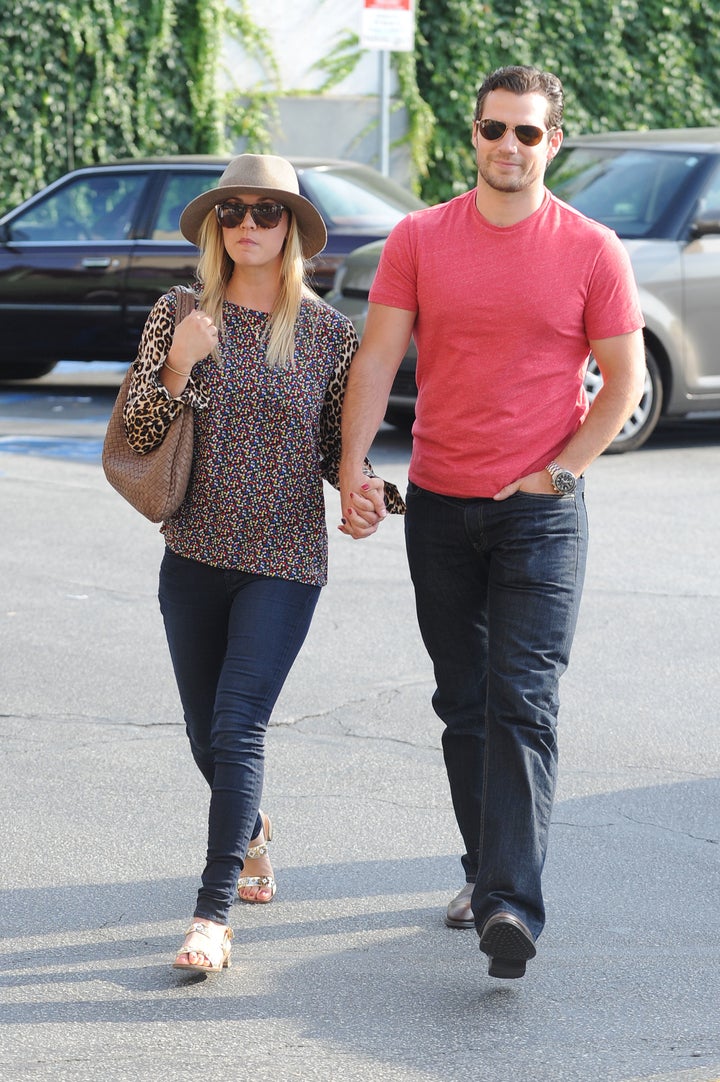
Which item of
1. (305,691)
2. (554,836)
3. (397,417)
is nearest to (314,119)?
(397,417)

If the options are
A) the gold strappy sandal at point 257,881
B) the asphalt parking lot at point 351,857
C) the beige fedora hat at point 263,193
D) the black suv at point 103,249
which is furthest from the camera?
the black suv at point 103,249

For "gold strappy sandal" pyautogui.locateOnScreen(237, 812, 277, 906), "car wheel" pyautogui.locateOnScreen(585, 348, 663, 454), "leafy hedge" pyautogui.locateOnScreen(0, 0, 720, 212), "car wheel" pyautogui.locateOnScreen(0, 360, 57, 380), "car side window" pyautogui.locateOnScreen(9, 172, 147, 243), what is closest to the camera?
"gold strappy sandal" pyautogui.locateOnScreen(237, 812, 277, 906)

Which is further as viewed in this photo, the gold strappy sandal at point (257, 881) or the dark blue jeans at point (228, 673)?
the gold strappy sandal at point (257, 881)

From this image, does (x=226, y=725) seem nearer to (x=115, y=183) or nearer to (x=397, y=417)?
(x=397, y=417)

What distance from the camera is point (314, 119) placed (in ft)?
60.6

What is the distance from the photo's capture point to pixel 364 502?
3.82 metres

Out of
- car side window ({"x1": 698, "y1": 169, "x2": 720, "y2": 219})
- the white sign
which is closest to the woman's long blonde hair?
car side window ({"x1": 698, "y1": 169, "x2": 720, "y2": 219})

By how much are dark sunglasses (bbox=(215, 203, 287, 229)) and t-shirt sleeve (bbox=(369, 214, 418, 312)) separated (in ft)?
0.90

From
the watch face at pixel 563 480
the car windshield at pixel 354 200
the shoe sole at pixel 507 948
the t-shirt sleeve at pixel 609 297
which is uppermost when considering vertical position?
the t-shirt sleeve at pixel 609 297

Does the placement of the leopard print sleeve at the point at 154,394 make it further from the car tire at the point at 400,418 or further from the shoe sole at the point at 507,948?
the car tire at the point at 400,418

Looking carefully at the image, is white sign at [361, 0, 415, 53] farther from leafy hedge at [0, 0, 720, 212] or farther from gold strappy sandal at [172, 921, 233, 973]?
gold strappy sandal at [172, 921, 233, 973]

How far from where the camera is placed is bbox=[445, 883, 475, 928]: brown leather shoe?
4.04m

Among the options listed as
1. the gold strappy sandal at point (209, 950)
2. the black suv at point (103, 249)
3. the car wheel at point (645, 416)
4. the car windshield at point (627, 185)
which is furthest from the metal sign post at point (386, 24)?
the gold strappy sandal at point (209, 950)

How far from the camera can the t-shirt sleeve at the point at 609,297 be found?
12.1ft
